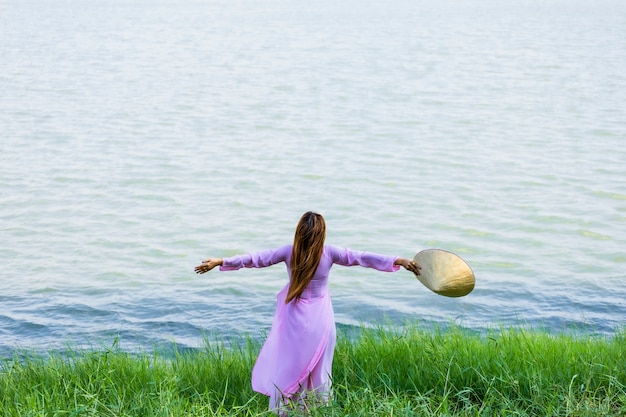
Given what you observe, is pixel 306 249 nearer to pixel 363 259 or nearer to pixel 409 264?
pixel 363 259

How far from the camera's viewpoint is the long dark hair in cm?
607

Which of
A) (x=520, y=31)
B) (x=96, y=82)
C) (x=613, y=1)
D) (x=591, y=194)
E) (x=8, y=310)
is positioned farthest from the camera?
(x=613, y=1)

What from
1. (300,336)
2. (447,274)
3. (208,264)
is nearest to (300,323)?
(300,336)

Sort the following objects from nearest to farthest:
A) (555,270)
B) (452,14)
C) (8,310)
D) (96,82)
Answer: (8,310) < (555,270) < (96,82) < (452,14)

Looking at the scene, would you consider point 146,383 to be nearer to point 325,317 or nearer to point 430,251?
point 325,317

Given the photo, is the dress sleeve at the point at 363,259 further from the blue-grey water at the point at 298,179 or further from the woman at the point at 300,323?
the blue-grey water at the point at 298,179

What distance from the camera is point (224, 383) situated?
678 centimetres

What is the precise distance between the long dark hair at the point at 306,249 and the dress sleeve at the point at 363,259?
136 millimetres

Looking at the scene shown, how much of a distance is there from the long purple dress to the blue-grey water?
156 inches

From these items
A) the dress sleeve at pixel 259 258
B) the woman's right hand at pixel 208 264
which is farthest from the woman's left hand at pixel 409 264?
the woman's right hand at pixel 208 264

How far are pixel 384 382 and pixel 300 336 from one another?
Answer: 26.5 inches

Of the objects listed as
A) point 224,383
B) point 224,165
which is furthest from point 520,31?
point 224,383

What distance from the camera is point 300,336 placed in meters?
6.20

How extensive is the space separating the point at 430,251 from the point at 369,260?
1.25 ft
